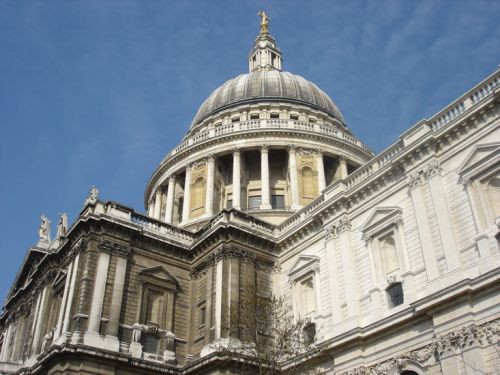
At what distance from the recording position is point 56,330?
2656 cm

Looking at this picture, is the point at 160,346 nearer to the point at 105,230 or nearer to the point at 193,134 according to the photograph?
the point at 105,230

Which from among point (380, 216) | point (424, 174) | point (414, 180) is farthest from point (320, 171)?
point (424, 174)

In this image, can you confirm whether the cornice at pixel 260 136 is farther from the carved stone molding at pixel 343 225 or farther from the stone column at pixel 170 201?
the carved stone molding at pixel 343 225

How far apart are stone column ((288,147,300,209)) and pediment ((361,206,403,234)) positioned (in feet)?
46.9

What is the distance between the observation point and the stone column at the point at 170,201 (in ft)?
144

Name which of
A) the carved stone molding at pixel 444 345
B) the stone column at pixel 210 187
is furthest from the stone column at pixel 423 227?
the stone column at pixel 210 187

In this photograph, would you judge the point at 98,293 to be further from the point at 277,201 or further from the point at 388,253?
the point at 277,201

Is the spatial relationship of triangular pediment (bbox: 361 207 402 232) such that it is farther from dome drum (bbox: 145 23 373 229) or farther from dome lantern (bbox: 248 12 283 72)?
dome lantern (bbox: 248 12 283 72)

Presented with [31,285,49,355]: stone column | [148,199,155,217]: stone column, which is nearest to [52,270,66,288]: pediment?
[31,285,49,355]: stone column

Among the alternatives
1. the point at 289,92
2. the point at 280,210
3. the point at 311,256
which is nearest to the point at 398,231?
the point at 311,256

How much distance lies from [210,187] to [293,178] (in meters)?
6.26

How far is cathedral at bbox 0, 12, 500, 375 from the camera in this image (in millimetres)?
20094

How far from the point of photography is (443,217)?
21359 mm

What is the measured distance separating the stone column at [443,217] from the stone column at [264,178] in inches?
705
